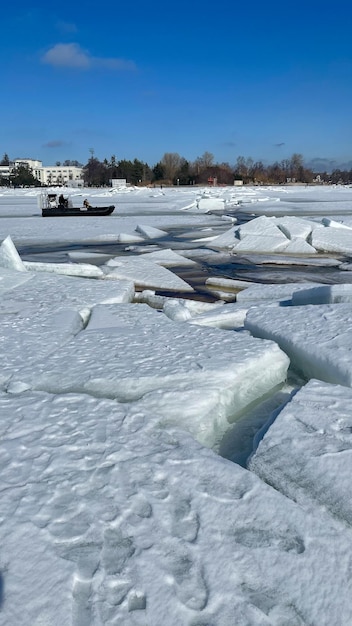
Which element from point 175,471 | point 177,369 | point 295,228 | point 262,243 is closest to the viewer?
point 175,471

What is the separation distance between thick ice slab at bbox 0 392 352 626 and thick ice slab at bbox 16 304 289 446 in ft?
1.38

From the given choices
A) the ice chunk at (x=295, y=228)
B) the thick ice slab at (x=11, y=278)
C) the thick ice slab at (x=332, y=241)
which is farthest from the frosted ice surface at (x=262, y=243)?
the thick ice slab at (x=11, y=278)

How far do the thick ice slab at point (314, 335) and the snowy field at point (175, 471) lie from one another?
0.04 ft

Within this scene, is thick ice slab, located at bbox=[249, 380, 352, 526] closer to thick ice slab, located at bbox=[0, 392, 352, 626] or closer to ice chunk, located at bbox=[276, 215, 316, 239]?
thick ice slab, located at bbox=[0, 392, 352, 626]

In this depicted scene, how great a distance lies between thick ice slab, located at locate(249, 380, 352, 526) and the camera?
5.19 ft

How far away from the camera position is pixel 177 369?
2.51 meters

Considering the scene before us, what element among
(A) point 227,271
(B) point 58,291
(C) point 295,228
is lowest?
(A) point 227,271

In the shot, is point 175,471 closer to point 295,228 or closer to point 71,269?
point 71,269

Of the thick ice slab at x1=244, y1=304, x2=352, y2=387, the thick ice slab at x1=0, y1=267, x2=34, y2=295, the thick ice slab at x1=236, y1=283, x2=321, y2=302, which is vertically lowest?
the thick ice slab at x1=236, y1=283, x2=321, y2=302

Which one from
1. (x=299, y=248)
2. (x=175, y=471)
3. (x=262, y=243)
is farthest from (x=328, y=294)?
(x=262, y=243)

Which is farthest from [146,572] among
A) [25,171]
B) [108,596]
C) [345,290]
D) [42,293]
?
[25,171]

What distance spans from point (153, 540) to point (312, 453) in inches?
27.8

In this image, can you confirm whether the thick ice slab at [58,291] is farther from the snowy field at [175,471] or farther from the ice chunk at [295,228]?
the ice chunk at [295,228]

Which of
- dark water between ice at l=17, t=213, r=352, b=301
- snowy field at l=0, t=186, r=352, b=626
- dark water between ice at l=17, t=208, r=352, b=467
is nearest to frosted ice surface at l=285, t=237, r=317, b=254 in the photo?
dark water between ice at l=17, t=213, r=352, b=301
